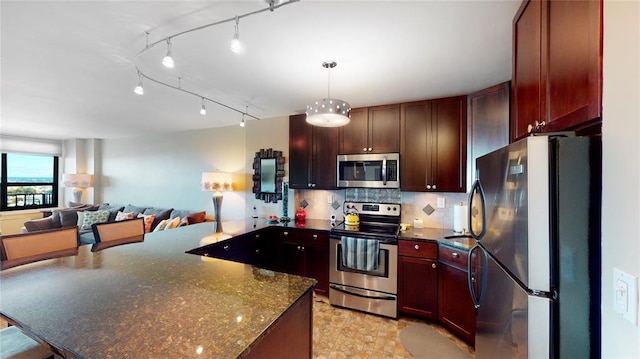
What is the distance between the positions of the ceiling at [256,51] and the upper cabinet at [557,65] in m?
0.31

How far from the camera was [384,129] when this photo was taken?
10.0 feet

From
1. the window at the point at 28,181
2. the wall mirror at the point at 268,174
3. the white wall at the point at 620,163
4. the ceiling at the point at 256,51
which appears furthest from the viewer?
the window at the point at 28,181

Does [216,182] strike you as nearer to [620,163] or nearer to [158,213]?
[158,213]

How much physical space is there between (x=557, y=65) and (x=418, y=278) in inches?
82.6

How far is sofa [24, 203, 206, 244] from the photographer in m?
4.48

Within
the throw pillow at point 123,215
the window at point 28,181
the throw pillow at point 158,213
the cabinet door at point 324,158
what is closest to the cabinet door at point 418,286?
the cabinet door at point 324,158

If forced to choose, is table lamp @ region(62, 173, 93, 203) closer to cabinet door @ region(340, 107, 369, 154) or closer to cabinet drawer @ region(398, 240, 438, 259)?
cabinet door @ region(340, 107, 369, 154)

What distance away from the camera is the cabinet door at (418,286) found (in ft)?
8.14

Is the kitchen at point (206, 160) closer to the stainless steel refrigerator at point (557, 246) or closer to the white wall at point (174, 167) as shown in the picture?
the white wall at point (174, 167)

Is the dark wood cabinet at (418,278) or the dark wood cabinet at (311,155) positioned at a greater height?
the dark wood cabinet at (311,155)

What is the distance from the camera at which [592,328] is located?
0.88m

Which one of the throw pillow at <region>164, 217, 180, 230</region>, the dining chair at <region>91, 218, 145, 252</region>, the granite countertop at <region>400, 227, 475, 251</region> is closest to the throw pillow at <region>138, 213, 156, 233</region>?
the throw pillow at <region>164, 217, 180, 230</region>

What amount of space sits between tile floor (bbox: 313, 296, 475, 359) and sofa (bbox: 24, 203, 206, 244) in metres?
2.88

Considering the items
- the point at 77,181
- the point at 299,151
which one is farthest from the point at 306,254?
the point at 77,181
